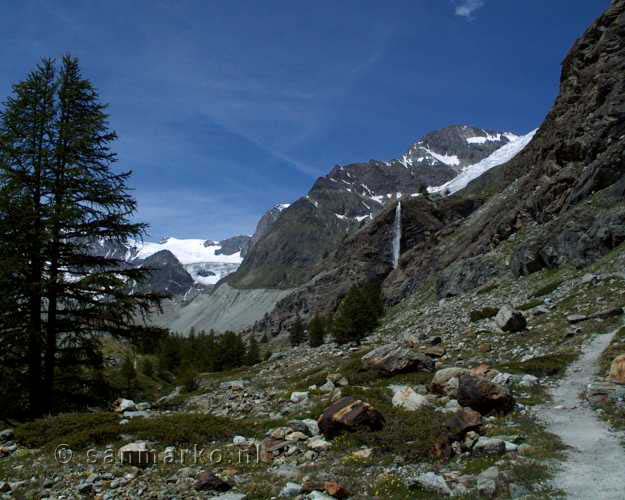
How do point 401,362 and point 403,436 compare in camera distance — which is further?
point 401,362

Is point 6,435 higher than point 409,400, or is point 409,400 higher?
point 6,435

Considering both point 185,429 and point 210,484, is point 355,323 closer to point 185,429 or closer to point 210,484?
point 185,429

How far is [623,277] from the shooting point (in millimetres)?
27391

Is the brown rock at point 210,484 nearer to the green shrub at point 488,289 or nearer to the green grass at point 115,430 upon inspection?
the green grass at point 115,430

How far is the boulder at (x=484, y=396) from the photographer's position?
497 inches

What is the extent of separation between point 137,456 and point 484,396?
8638 mm

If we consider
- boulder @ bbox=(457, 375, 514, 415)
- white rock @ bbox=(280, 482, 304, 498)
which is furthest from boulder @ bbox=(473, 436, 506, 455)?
white rock @ bbox=(280, 482, 304, 498)

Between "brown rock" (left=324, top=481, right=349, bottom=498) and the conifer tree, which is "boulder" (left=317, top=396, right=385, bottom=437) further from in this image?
the conifer tree

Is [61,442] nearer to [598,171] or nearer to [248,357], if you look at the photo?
[598,171]

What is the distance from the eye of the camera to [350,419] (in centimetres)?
1165

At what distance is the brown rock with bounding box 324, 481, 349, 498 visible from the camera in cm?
840

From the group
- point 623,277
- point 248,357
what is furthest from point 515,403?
point 248,357

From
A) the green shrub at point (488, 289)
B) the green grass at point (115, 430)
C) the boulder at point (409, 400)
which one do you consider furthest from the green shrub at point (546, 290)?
the green grass at point (115, 430)

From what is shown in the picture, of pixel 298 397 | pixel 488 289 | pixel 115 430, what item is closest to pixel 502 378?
pixel 298 397
